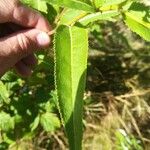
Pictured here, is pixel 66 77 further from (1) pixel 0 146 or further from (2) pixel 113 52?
(2) pixel 113 52

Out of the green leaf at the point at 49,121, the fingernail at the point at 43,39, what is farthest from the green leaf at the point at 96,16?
the green leaf at the point at 49,121

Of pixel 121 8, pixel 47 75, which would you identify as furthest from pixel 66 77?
pixel 47 75

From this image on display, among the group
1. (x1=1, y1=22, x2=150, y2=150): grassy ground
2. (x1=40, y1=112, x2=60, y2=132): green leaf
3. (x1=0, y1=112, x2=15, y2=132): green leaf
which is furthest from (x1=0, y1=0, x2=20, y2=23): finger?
(x1=1, y1=22, x2=150, y2=150): grassy ground

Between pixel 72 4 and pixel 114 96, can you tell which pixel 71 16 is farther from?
pixel 114 96

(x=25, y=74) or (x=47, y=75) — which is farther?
(x=47, y=75)

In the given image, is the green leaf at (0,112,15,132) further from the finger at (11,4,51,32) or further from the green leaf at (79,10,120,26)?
the green leaf at (79,10,120,26)
